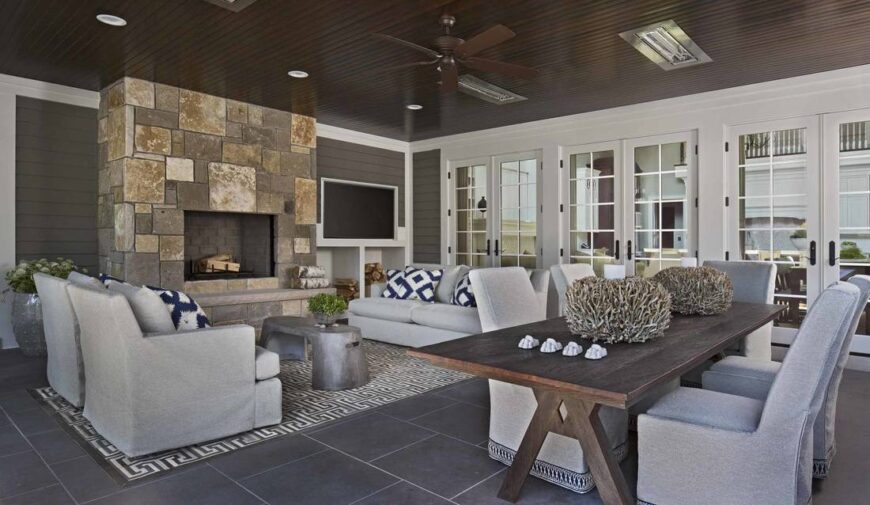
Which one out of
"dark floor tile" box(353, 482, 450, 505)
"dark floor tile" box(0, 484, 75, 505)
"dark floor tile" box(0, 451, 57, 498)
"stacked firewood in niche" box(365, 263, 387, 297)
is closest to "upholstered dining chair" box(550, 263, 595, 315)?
"dark floor tile" box(353, 482, 450, 505)

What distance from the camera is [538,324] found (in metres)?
2.70

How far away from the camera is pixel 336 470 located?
8.52 feet

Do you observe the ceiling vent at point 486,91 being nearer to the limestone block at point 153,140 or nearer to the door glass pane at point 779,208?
the door glass pane at point 779,208

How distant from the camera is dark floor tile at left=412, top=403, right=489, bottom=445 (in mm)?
3062

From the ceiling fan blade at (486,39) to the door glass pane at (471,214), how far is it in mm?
4236

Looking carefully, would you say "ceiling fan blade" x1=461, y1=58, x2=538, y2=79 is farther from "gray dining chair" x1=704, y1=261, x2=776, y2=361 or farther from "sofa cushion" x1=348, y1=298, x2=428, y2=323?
"sofa cushion" x1=348, y1=298, x2=428, y2=323

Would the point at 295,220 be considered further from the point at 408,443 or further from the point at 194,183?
the point at 408,443

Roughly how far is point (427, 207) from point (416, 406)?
5.13 metres

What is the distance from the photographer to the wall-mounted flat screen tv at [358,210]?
7.46m

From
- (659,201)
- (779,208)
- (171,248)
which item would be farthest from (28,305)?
(779,208)

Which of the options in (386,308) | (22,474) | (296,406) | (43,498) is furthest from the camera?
(386,308)

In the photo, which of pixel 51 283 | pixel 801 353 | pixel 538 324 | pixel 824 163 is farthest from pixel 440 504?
pixel 824 163

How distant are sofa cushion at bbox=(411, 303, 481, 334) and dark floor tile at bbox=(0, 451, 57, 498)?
10.6 ft

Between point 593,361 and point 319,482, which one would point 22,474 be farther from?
point 593,361
